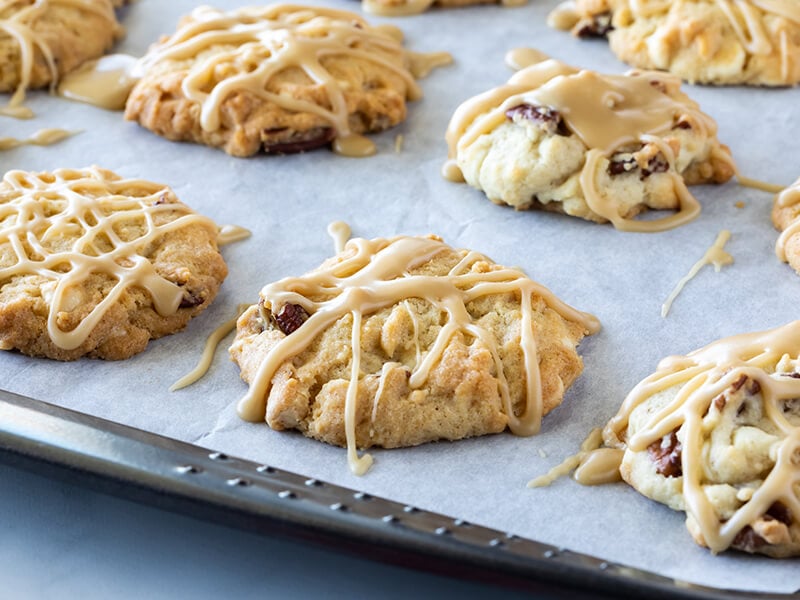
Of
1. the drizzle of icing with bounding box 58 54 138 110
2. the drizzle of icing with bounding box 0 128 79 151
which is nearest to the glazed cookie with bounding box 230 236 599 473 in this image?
the drizzle of icing with bounding box 0 128 79 151

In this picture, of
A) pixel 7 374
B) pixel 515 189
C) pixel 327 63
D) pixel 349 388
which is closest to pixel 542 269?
pixel 515 189

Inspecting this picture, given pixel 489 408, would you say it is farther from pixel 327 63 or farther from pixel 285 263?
pixel 327 63

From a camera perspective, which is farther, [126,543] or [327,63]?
[327,63]

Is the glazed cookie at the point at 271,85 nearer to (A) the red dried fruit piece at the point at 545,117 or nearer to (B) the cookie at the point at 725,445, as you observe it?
(A) the red dried fruit piece at the point at 545,117

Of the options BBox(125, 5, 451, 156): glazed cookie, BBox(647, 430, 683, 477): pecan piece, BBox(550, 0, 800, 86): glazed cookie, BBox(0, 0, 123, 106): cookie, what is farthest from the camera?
BBox(0, 0, 123, 106): cookie

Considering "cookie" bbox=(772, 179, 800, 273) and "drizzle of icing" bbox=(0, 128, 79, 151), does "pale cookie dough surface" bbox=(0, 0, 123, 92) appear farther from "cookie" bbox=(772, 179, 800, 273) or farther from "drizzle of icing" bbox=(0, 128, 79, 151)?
"cookie" bbox=(772, 179, 800, 273)

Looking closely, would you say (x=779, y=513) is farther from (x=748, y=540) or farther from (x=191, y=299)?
(x=191, y=299)
